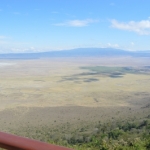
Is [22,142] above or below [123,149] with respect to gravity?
above

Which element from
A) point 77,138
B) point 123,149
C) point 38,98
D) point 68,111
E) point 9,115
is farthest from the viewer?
point 38,98

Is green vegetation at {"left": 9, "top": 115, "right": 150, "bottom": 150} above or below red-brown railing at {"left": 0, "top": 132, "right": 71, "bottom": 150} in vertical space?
below

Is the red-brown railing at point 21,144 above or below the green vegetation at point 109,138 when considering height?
above

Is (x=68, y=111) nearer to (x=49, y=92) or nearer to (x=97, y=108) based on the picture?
Answer: (x=97, y=108)

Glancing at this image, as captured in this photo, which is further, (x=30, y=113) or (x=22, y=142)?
(x=30, y=113)

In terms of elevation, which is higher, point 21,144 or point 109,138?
point 21,144

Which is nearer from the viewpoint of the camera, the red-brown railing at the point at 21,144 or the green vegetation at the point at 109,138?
the red-brown railing at the point at 21,144

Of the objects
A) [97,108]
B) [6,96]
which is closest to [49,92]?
[6,96]

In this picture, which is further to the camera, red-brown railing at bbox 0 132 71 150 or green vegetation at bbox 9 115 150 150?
green vegetation at bbox 9 115 150 150
